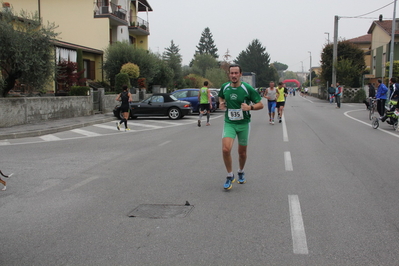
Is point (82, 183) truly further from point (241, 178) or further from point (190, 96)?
point (190, 96)

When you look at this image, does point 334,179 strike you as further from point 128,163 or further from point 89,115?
point 89,115

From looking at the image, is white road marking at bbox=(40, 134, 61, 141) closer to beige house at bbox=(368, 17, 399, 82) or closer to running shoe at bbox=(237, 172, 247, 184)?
running shoe at bbox=(237, 172, 247, 184)

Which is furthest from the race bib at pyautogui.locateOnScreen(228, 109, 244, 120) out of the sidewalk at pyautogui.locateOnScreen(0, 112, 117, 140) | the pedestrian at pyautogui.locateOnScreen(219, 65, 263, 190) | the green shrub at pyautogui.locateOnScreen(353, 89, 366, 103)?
the green shrub at pyautogui.locateOnScreen(353, 89, 366, 103)

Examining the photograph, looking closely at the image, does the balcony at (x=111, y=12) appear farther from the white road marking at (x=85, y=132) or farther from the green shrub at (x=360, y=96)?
the green shrub at (x=360, y=96)

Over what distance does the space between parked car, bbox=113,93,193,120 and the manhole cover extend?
1495cm

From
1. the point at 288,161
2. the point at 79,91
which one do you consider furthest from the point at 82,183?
the point at 79,91

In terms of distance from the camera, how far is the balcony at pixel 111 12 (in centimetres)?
3416

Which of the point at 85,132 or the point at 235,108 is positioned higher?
the point at 235,108

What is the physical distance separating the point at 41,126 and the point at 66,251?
42.1ft

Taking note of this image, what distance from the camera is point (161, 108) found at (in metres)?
20.3

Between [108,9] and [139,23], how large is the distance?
766 cm

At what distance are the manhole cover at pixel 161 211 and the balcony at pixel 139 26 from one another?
36.4 m

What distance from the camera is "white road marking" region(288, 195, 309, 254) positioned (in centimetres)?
387

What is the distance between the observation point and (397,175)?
6988mm
